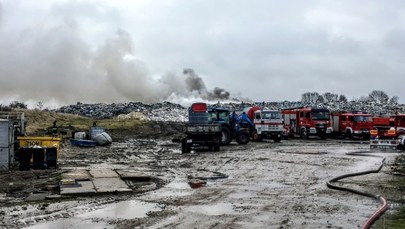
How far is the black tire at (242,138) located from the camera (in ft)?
127

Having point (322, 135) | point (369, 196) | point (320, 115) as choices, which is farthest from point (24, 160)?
point (322, 135)

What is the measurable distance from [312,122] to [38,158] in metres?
30.7

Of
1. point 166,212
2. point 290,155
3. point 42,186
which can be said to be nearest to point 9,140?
point 42,186

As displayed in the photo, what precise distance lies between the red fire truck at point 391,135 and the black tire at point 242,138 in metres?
9.38

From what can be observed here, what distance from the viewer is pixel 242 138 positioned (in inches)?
1522

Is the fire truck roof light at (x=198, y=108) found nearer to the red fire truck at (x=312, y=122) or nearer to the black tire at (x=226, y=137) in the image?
the black tire at (x=226, y=137)

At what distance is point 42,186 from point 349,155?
60.4 feet

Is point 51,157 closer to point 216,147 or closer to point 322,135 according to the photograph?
point 216,147

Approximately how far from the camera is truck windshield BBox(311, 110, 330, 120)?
45562 millimetres

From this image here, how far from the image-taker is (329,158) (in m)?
26.3

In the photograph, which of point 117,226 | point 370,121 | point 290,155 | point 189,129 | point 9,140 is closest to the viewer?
point 117,226

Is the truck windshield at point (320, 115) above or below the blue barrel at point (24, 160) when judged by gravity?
above

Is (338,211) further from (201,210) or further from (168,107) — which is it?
(168,107)

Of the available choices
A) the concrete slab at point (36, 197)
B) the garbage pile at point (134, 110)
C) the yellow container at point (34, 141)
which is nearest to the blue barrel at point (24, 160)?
the yellow container at point (34, 141)
